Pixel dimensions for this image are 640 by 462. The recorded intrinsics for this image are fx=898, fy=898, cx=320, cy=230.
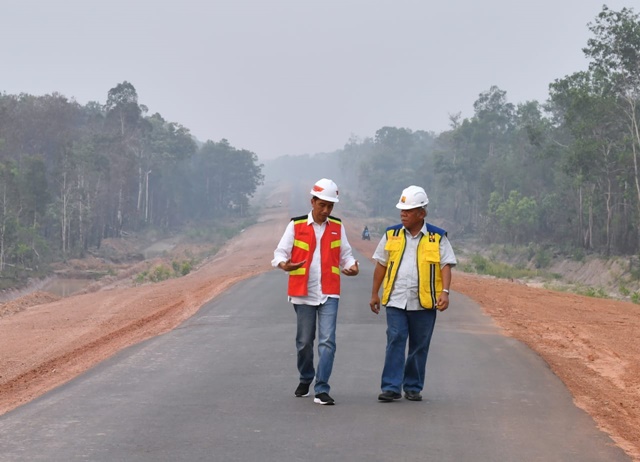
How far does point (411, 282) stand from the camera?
7.90 metres

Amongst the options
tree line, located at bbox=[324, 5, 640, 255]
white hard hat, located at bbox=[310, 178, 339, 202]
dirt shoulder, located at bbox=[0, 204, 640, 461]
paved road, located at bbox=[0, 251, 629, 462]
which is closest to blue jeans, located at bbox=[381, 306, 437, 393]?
paved road, located at bbox=[0, 251, 629, 462]

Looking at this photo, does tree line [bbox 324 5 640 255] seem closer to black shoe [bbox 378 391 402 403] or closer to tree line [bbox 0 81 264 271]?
tree line [bbox 0 81 264 271]

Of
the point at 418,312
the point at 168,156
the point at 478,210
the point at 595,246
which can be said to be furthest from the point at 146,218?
the point at 418,312

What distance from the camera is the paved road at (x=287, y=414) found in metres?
6.36

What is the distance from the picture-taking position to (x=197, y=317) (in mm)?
16578

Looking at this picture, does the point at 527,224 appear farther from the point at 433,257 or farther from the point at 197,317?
the point at 433,257

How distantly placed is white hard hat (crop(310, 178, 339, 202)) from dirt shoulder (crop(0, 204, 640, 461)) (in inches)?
117

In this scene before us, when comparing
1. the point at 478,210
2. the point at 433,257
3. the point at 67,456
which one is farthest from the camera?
the point at 478,210

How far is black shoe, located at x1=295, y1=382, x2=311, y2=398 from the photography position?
27.2 feet

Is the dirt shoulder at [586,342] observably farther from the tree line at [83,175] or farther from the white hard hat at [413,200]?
the tree line at [83,175]

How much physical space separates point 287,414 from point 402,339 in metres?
1.25

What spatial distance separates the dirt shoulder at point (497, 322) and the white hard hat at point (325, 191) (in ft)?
9.77

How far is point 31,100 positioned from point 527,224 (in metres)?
36.9

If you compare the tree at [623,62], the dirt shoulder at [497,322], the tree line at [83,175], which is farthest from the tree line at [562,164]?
the tree line at [83,175]
